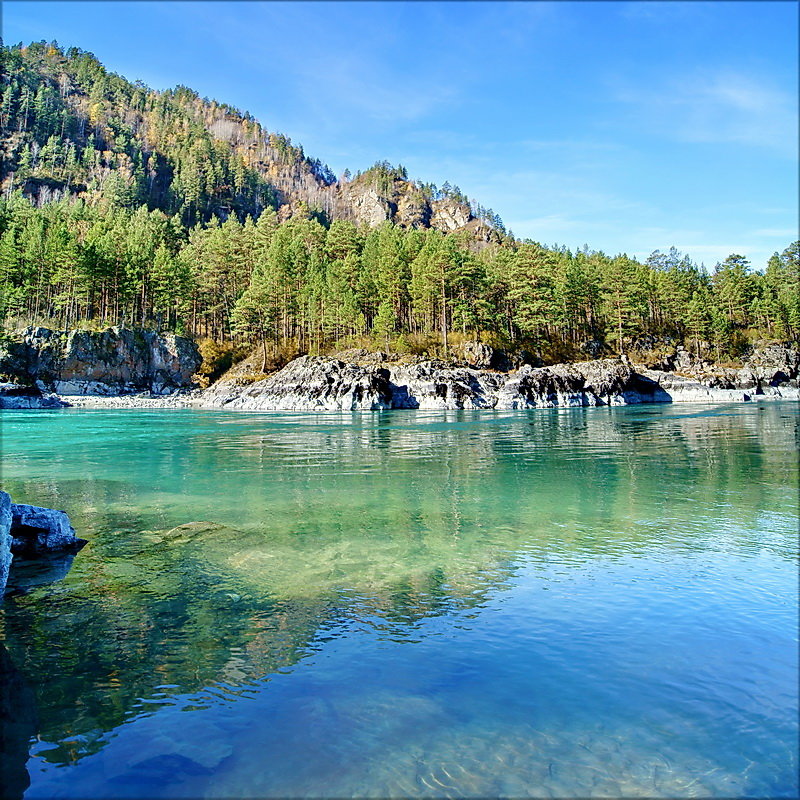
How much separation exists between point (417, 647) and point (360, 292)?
9193 centimetres

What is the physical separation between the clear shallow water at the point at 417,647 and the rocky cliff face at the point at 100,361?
73712 mm

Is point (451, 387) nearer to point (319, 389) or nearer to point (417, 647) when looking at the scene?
point (319, 389)

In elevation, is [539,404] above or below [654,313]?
Result: below

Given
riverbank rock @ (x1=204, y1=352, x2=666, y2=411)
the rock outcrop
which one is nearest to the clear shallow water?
the rock outcrop

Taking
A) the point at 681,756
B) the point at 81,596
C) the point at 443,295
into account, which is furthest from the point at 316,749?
the point at 443,295

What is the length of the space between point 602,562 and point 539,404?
62171mm

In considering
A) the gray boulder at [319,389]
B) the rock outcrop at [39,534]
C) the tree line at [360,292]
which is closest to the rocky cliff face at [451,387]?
the gray boulder at [319,389]

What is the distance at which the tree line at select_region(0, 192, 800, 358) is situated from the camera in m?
88.9

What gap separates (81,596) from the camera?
8.98 meters

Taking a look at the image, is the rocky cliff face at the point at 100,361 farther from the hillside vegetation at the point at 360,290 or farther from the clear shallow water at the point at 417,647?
the clear shallow water at the point at 417,647

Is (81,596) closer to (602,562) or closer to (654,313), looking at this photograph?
(602,562)

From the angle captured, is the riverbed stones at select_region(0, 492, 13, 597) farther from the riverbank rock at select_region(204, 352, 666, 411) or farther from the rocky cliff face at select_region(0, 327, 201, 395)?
the rocky cliff face at select_region(0, 327, 201, 395)

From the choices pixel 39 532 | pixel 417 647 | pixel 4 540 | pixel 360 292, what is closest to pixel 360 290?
pixel 360 292

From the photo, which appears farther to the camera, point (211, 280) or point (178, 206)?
point (178, 206)
